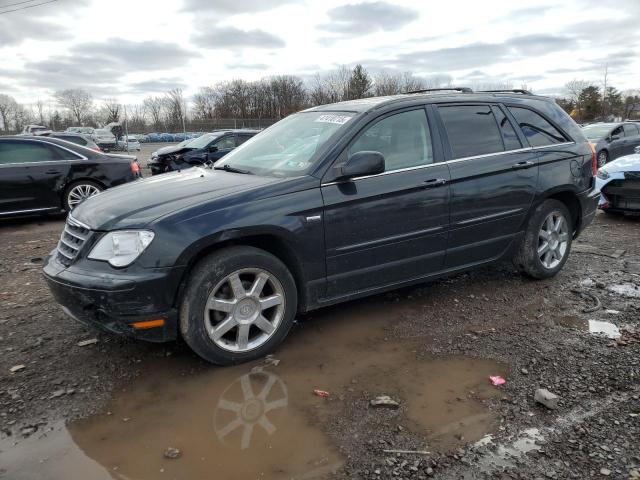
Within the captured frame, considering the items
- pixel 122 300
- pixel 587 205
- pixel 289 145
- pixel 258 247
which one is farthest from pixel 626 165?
pixel 122 300

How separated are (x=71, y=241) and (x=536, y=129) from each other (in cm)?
419

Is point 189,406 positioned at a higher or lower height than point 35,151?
lower

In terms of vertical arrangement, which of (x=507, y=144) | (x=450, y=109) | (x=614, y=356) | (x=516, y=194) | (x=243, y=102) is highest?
(x=243, y=102)

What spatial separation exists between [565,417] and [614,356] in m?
1.02

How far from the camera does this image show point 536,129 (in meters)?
4.91

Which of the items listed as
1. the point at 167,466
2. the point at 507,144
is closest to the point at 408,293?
the point at 507,144

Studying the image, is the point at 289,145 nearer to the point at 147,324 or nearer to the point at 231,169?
the point at 231,169

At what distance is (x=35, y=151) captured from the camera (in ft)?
28.3

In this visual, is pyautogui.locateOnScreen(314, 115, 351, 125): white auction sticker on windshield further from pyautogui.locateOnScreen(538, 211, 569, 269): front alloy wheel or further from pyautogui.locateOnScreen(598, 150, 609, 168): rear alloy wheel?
pyautogui.locateOnScreen(598, 150, 609, 168): rear alloy wheel

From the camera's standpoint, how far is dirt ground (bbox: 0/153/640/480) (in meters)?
2.51

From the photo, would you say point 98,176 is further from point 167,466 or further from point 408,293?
point 167,466

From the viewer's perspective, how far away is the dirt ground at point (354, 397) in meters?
2.51

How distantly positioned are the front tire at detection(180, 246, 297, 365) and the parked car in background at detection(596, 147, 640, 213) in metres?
6.65

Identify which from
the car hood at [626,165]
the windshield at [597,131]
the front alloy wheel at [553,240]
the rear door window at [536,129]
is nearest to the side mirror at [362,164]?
the rear door window at [536,129]
